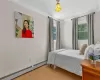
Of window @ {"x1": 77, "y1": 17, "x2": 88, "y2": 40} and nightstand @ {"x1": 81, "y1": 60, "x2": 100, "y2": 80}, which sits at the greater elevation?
window @ {"x1": 77, "y1": 17, "x2": 88, "y2": 40}

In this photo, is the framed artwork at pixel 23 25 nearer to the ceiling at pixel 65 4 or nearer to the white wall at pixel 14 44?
the white wall at pixel 14 44

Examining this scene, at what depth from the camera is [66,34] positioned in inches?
174

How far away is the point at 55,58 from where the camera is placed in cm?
309

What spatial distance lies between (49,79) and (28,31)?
1.73m

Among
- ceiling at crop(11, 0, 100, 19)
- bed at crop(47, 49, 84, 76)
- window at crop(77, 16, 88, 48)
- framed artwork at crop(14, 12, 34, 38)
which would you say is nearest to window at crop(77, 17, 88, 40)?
window at crop(77, 16, 88, 48)

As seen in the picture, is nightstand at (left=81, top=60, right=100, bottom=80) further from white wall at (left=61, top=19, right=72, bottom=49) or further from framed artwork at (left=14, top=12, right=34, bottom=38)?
white wall at (left=61, top=19, right=72, bottom=49)

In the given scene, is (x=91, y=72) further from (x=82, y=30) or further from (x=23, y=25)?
(x=82, y=30)

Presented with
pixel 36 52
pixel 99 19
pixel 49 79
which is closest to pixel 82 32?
pixel 99 19

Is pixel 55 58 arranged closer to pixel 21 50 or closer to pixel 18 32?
pixel 21 50

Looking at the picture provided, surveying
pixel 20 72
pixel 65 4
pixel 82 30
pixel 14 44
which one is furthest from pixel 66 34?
pixel 20 72

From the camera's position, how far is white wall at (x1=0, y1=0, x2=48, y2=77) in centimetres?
228

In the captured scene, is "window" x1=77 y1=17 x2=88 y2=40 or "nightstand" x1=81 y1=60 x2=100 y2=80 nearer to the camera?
"nightstand" x1=81 y1=60 x2=100 y2=80

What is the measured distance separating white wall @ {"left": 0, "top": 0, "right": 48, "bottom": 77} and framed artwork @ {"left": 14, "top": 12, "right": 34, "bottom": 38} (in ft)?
0.39

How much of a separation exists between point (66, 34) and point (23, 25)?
244 cm
